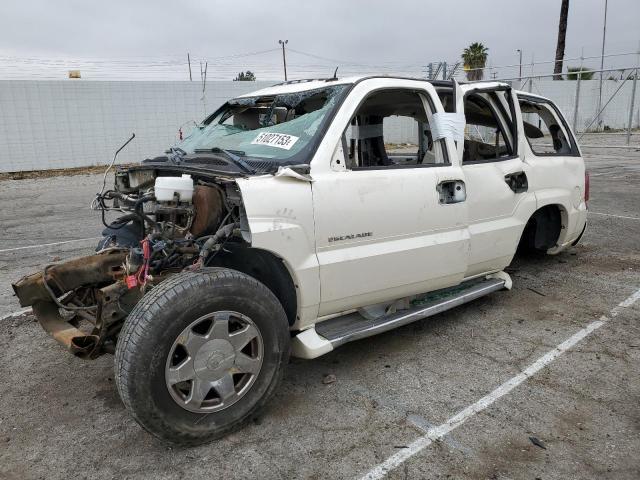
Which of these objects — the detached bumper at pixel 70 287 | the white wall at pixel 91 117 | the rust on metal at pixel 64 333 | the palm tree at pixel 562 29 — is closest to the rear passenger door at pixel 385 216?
the detached bumper at pixel 70 287

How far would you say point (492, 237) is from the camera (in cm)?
423

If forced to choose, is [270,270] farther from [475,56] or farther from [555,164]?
[475,56]

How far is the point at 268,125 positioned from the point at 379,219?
3.67ft

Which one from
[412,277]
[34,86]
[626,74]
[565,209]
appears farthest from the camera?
[626,74]

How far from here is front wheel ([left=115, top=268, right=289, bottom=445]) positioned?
8.41 feet

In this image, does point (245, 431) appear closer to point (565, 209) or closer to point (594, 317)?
point (594, 317)

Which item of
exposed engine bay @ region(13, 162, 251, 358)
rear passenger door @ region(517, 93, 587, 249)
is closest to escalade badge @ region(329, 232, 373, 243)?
exposed engine bay @ region(13, 162, 251, 358)

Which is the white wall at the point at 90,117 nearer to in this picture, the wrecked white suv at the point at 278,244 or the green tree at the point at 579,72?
the green tree at the point at 579,72

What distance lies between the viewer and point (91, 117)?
18.5 m

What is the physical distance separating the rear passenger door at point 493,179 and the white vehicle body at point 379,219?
1 cm

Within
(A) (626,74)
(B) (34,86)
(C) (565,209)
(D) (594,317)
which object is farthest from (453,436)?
(A) (626,74)

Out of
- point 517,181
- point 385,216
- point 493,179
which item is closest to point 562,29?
point 517,181

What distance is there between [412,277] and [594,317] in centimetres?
186

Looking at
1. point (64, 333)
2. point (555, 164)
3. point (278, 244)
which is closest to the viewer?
point (278, 244)
